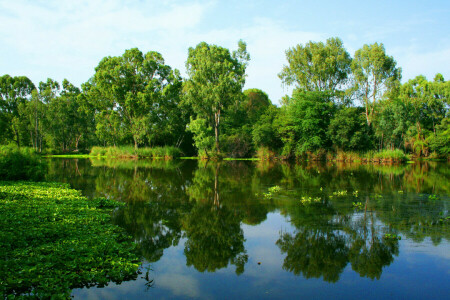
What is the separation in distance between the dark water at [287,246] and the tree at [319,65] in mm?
39945

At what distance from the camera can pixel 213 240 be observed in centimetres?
832

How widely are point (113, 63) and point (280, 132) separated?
88.9 feet

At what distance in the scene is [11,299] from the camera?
463 cm

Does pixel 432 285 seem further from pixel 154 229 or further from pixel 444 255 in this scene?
pixel 154 229

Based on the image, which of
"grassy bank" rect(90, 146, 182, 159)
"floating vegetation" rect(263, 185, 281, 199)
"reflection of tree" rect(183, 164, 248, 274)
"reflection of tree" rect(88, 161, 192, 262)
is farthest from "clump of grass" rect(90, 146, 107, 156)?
"reflection of tree" rect(183, 164, 248, 274)

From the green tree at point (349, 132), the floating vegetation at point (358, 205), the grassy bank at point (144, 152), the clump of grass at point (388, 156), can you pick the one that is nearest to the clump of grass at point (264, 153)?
the green tree at point (349, 132)

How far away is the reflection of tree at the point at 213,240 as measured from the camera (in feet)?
22.9

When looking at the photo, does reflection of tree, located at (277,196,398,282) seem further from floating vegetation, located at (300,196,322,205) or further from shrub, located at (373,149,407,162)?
shrub, located at (373,149,407,162)

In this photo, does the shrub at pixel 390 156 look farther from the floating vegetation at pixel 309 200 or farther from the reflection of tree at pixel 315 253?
the reflection of tree at pixel 315 253

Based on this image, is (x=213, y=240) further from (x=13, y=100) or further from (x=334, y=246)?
(x=13, y=100)

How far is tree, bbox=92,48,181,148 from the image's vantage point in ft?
159

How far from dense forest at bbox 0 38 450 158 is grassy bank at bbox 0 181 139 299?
1402 inches

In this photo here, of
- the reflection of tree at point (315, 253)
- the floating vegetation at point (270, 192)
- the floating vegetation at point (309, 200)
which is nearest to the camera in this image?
the reflection of tree at point (315, 253)

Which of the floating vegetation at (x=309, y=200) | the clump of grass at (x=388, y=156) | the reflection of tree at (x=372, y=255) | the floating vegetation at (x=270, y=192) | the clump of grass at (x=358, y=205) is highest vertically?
the clump of grass at (x=388, y=156)
